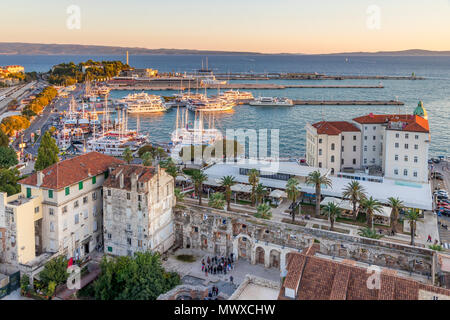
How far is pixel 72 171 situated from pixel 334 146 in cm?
3721

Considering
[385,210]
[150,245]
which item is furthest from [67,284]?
[385,210]

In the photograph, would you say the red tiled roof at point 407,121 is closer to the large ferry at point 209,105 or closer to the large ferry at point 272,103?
the large ferry at point 209,105

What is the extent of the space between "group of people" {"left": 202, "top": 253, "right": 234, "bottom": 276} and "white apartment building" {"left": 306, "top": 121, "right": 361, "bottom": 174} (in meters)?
27.3

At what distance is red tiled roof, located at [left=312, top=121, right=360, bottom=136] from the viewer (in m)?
60.2

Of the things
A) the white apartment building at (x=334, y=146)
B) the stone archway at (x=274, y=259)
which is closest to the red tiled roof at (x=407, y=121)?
the white apartment building at (x=334, y=146)

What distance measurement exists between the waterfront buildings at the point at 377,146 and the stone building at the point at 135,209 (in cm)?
Result: 2934

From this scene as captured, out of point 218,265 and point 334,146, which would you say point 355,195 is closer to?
point 334,146

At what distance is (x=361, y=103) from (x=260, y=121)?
49.4 m

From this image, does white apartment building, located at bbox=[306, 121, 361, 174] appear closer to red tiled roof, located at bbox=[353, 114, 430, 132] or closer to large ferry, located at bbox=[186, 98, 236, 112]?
red tiled roof, located at bbox=[353, 114, 430, 132]

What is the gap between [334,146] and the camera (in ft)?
199

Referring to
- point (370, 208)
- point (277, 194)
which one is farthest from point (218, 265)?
point (370, 208)

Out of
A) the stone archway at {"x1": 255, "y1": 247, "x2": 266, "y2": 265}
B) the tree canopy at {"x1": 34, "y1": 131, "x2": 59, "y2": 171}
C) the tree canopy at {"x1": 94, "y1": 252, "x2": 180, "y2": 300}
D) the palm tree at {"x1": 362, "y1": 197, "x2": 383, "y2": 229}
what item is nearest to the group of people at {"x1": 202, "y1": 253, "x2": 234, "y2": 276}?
the stone archway at {"x1": 255, "y1": 247, "x2": 266, "y2": 265}

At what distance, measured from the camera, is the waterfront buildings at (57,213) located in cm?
3406
